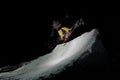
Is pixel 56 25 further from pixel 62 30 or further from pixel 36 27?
pixel 36 27

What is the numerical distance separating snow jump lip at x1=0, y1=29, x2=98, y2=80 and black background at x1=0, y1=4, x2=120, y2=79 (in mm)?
132

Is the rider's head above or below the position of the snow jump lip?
above

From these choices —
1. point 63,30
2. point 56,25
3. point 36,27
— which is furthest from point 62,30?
point 36,27

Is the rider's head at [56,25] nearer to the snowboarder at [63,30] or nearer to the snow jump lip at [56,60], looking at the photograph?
the snowboarder at [63,30]

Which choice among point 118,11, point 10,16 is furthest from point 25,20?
point 118,11

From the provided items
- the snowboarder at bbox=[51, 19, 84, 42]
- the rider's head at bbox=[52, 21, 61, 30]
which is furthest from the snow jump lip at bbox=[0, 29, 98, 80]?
the rider's head at bbox=[52, 21, 61, 30]

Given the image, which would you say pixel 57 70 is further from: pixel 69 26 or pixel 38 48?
pixel 69 26

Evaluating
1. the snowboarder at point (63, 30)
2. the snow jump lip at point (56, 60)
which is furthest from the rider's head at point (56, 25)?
the snow jump lip at point (56, 60)

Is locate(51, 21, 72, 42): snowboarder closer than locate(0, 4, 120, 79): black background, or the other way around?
locate(0, 4, 120, 79): black background

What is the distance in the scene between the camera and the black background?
2.33m

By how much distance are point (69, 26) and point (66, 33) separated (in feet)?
0.34

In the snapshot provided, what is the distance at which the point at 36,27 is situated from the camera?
2832 mm

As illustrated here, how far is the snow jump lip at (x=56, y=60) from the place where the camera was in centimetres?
278

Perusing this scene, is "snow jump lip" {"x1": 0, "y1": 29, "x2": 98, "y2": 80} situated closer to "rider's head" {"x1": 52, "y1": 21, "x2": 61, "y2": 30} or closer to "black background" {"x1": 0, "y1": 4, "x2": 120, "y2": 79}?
"black background" {"x1": 0, "y1": 4, "x2": 120, "y2": 79}
